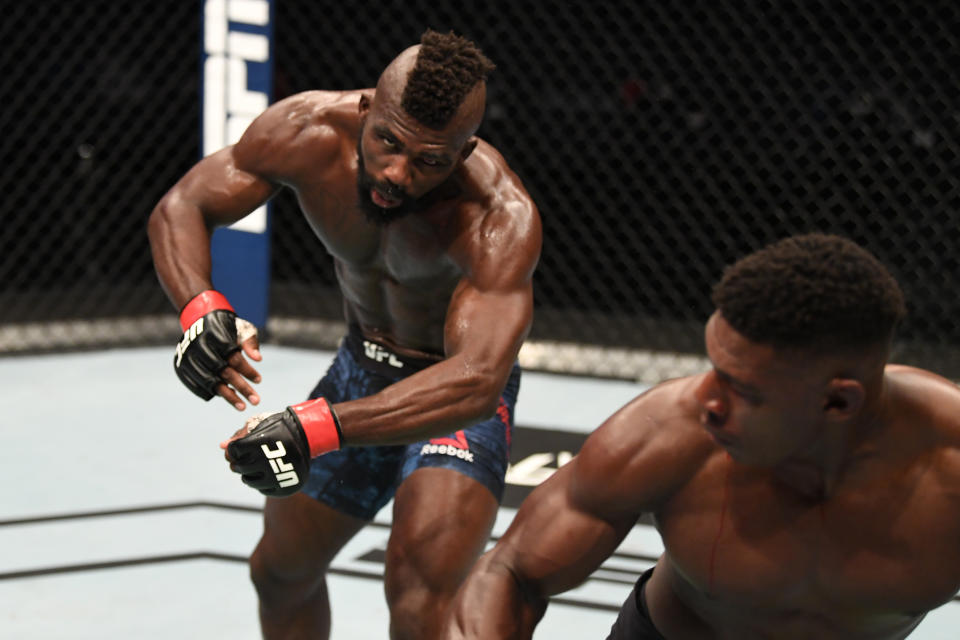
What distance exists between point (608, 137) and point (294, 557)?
3.39 meters

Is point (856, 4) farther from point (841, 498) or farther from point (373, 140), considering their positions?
point (841, 498)

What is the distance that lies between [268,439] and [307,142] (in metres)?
0.69

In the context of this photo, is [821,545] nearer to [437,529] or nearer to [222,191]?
[437,529]

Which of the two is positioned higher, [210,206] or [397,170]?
[397,170]

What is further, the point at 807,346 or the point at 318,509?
the point at 318,509

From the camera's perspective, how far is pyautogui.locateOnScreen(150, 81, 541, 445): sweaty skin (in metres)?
1.96

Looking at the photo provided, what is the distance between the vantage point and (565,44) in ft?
17.2

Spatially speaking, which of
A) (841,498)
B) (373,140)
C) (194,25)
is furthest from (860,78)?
(841,498)

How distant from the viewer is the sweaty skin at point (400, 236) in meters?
1.96

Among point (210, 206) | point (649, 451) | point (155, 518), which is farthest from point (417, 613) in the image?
point (155, 518)

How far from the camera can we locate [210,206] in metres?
2.27

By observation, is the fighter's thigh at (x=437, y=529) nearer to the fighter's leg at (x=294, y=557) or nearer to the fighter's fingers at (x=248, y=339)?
the fighter's leg at (x=294, y=557)

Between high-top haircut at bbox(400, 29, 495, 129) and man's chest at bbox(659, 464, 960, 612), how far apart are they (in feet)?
2.57

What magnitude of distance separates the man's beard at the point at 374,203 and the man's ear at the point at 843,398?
2.96 ft
